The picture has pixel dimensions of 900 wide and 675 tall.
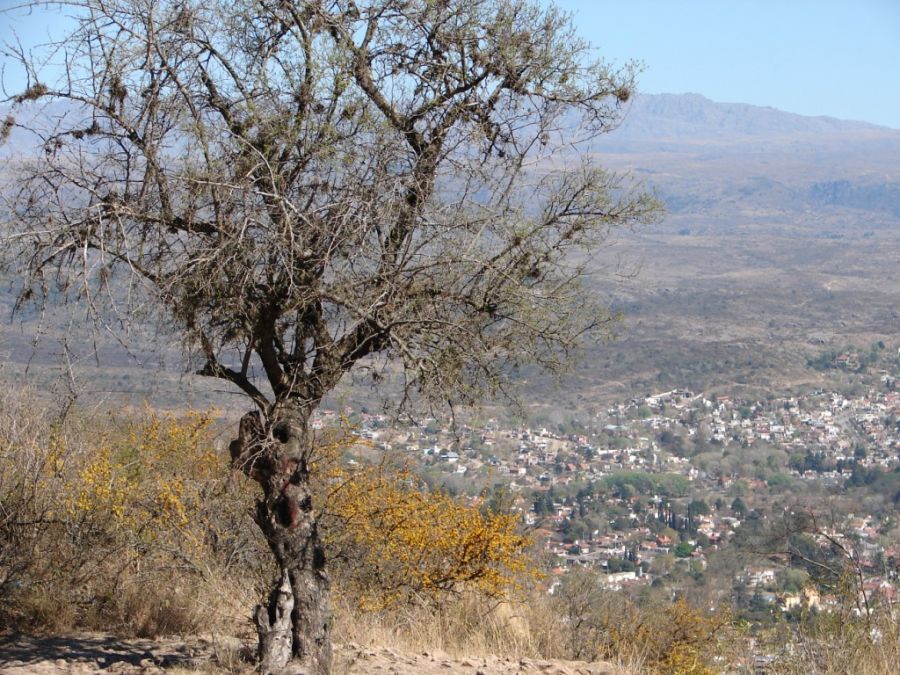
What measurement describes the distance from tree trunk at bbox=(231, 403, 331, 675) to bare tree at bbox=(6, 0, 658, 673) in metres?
0.01

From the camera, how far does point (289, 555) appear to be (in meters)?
6.17

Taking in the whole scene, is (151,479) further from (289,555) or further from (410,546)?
(289,555)

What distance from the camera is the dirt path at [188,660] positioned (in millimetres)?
6449

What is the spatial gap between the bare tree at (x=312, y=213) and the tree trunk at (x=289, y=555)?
0.04 feet

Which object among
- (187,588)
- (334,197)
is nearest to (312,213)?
(334,197)

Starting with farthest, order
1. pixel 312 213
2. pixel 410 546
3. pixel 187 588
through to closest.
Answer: pixel 410 546 → pixel 187 588 → pixel 312 213

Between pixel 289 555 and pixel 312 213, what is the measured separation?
2.07 m

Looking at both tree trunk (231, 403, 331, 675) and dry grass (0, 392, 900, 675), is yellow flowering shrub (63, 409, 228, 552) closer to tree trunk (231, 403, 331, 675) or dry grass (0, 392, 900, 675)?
dry grass (0, 392, 900, 675)

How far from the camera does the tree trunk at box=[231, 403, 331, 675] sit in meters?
6.15

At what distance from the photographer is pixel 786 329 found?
88.4m

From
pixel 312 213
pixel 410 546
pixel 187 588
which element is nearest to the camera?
pixel 312 213

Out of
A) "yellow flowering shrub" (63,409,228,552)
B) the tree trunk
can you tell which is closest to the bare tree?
the tree trunk

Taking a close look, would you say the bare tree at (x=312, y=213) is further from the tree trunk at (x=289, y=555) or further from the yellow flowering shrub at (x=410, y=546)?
the yellow flowering shrub at (x=410, y=546)

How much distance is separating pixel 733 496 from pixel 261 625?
4126 centimetres
